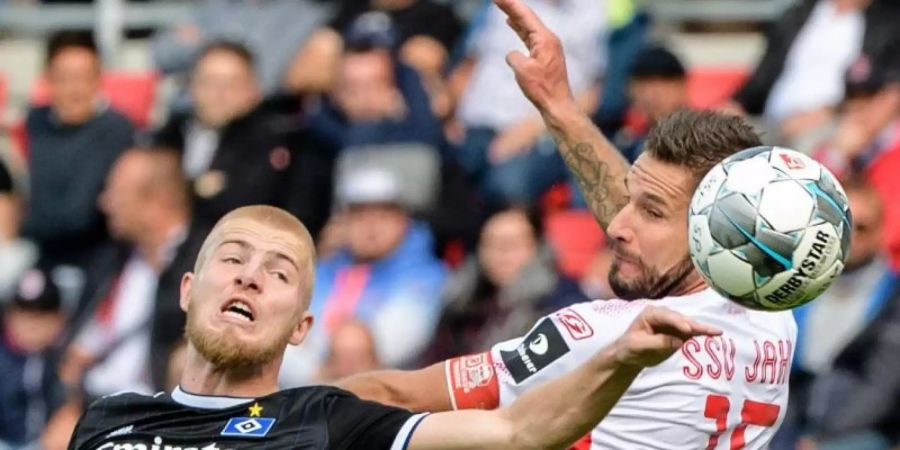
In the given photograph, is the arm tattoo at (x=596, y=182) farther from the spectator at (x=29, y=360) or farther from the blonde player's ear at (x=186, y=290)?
the spectator at (x=29, y=360)

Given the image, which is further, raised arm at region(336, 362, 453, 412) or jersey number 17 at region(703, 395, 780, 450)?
raised arm at region(336, 362, 453, 412)

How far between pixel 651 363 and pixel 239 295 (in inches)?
59.6

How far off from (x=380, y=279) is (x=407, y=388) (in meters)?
4.97

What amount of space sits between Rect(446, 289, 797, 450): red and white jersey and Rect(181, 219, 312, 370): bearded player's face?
1.82ft

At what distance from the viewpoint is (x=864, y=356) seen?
9.79 metres

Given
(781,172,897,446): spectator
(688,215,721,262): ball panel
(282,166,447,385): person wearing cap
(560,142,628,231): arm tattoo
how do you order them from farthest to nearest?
(282,166,447,385): person wearing cap < (781,172,897,446): spectator < (560,142,628,231): arm tattoo < (688,215,721,262): ball panel

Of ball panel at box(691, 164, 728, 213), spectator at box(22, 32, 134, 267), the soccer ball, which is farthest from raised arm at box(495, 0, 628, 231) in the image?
spectator at box(22, 32, 134, 267)

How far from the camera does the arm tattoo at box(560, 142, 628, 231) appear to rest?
6.87 metres

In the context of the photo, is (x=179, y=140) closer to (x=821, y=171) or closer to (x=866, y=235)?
(x=866, y=235)

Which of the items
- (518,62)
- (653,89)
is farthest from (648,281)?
(653,89)

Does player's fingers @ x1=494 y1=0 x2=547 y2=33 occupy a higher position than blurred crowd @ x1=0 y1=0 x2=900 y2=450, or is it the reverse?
player's fingers @ x1=494 y1=0 x2=547 y2=33

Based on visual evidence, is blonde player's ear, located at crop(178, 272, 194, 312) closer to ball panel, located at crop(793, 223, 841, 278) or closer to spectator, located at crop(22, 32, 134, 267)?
ball panel, located at crop(793, 223, 841, 278)

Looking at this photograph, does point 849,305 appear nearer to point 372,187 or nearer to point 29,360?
point 372,187

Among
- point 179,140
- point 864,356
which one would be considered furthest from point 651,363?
point 179,140
